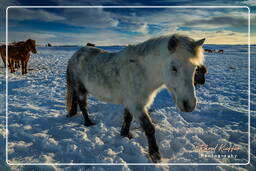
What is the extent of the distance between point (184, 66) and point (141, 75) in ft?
2.55

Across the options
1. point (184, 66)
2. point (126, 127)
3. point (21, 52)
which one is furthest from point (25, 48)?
point (184, 66)

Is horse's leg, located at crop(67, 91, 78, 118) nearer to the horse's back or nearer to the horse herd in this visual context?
the horse herd

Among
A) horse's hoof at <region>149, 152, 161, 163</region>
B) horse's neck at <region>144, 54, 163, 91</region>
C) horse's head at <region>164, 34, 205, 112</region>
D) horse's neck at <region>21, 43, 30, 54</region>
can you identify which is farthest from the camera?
horse's neck at <region>21, 43, 30, 54</region>

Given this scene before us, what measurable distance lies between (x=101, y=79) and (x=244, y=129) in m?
2.98

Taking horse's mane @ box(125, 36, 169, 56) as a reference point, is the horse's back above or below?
below

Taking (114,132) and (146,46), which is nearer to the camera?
(146,46)

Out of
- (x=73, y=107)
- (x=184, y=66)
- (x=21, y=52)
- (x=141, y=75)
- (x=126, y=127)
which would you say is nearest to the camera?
(x=184, y=66)

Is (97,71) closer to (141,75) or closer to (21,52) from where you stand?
(141,75)

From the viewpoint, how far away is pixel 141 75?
2916mm

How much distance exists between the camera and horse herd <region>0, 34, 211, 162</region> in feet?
7.61

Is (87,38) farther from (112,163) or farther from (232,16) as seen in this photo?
(232,16)

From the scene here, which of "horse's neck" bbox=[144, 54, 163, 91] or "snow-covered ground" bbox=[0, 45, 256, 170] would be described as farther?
"snow-covered ground" bbox=[0, 45, 256, 170]

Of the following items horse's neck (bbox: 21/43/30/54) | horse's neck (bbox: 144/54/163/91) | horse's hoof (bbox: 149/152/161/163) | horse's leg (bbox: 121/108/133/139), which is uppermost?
horse's neck (bbox: 21/43/30/54)

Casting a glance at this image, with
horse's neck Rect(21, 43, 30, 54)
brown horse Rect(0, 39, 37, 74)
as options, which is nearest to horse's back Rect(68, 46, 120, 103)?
brown horse Rect(0, 39, 37, 74)
